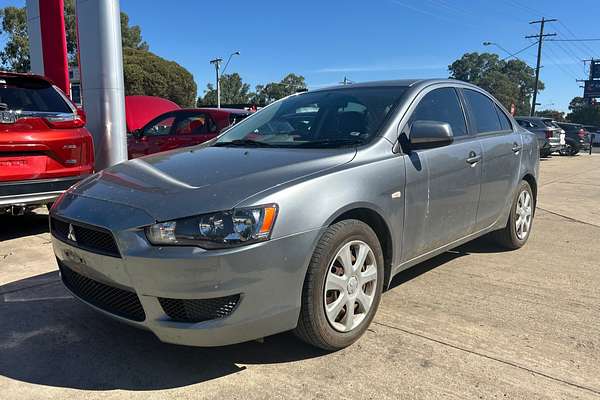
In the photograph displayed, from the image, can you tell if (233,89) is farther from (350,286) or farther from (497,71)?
(350,286)

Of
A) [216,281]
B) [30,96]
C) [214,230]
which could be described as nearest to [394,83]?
[214,230]

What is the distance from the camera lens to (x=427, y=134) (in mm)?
3418

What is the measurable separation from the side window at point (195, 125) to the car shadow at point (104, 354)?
16.1 ft

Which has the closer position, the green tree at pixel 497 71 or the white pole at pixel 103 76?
the white pole at pixel 103 76

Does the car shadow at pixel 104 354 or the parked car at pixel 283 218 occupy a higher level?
→ the parked car at pixel 283 218

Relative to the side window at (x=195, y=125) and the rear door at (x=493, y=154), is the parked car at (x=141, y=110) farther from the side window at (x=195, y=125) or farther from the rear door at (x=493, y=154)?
the rear door at (x=493, y=154)

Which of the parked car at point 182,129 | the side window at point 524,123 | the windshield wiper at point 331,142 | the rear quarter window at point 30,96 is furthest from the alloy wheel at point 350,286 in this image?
the side window at point 524,123

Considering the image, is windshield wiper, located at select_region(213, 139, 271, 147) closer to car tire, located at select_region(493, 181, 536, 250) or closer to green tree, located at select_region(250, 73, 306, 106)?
car tire, located at select_region(493, 181, 536, 250)

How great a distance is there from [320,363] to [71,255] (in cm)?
152

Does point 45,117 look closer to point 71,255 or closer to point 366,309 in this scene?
point 71,255

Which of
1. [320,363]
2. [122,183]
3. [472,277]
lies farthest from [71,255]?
[472,277]

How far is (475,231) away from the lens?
4.37 meters

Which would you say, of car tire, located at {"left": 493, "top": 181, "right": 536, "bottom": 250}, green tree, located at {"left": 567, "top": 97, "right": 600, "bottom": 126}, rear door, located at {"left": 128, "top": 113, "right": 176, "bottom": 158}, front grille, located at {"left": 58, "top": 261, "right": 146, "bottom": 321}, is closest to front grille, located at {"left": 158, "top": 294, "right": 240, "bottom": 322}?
front grille, located at {"left": 58, "top": 261, "right": 146, "bottom": 321}

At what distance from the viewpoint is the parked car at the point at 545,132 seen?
20156 millimetres
